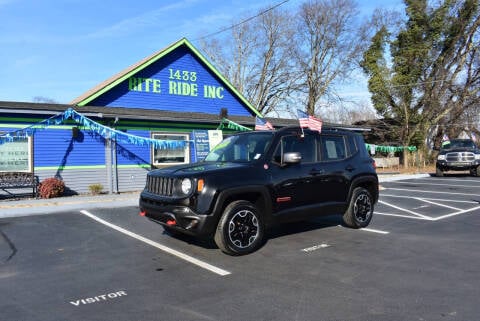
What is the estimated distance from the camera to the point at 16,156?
42.4 ft

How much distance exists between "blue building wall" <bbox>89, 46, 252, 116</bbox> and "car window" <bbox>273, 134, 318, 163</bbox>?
11.3m

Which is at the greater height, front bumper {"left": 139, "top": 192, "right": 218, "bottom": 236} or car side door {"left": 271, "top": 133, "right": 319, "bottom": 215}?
car side door {"left": 271, "top": 133, "right": 319, "bottom": 215}

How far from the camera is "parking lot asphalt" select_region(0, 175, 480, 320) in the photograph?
396cm

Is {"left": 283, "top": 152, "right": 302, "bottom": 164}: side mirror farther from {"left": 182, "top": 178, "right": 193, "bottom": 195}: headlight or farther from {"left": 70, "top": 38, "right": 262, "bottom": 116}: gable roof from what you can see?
{"left": 70, "top": 38, "right": 262, "bottom": 116}: gable roof

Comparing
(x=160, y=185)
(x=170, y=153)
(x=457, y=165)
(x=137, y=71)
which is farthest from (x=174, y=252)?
(x=457, y=165)

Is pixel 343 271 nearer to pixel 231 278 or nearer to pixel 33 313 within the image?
pixel 231 278

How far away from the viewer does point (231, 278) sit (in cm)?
493

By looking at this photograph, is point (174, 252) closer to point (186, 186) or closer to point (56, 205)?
point (186, 186)

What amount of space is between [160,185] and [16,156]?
9.09 meters

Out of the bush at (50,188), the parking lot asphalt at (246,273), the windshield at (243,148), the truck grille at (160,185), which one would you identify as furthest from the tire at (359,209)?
the bush at (50,188)

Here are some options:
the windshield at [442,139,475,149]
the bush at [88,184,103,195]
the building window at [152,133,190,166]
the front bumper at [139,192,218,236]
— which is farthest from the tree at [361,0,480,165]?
the front bumper at [139,192,218,236]

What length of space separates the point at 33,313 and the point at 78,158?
1081 centimetres

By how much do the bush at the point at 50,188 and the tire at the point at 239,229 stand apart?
8697 mm

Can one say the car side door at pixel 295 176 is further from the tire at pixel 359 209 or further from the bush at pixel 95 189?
the bush at pixel 95 189
